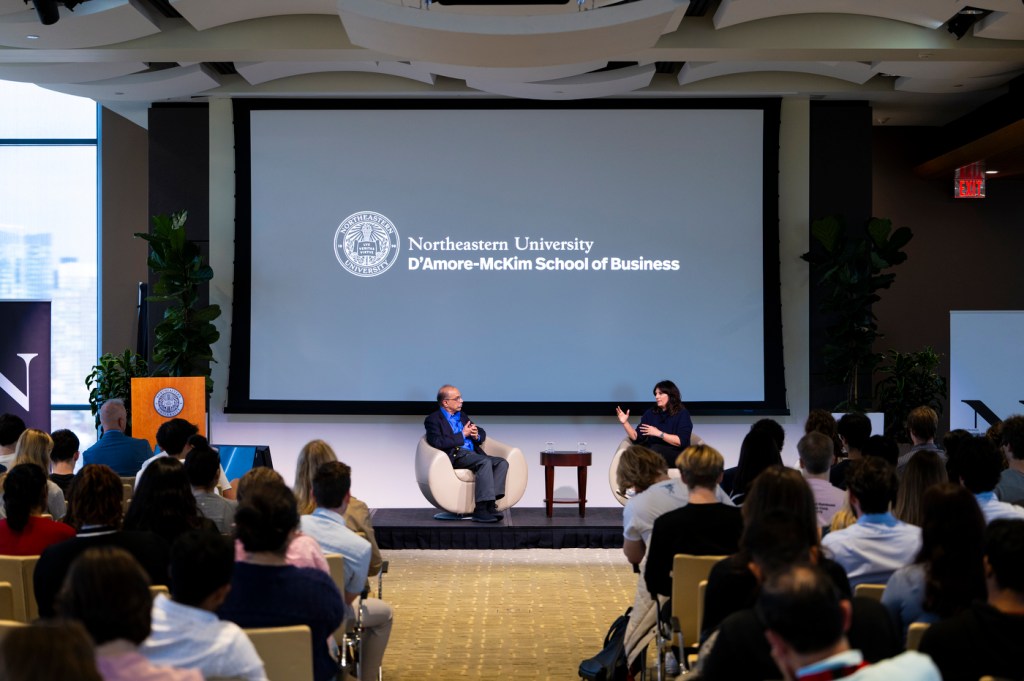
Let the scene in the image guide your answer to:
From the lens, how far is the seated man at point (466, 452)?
9070mm

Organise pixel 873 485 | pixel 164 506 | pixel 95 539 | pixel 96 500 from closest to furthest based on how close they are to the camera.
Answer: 1. pixel 95 539
2. pixel 873 485
3. pixel 96 500
4. pixel 164 506

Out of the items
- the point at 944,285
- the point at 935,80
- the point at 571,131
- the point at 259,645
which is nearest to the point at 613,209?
the point at 571,131

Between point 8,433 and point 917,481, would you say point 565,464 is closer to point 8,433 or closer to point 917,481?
point 8,433

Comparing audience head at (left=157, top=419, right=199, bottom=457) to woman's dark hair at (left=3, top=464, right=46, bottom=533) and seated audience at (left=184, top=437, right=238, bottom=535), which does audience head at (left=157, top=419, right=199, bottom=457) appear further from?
woman's dark hair at (left=3, top=464, right=46, bottom=533)

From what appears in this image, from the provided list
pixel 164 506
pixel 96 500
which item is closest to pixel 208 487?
pixel 164 506

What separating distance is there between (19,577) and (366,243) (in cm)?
666

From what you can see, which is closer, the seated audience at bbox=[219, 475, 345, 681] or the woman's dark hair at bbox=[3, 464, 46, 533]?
the seated audience at bbox=[219, 475, 345, 681]

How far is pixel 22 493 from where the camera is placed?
3883 millimetres

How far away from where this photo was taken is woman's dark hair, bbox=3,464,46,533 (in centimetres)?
387

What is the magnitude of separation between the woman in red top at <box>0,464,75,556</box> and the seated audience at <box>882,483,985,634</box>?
2.93 m

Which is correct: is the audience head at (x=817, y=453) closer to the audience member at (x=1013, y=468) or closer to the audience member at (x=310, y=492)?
the audience member at (x=1013, y=468)

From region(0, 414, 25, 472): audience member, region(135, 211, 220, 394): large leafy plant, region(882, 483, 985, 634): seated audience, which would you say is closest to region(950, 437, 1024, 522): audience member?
region(882, 483, 985, 634): seated audience

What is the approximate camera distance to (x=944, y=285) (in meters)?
11.8

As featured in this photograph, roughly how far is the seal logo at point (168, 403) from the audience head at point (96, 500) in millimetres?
5403
